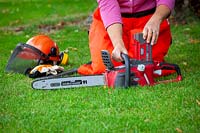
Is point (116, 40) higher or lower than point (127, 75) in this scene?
higher

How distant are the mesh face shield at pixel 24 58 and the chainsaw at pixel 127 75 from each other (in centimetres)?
107

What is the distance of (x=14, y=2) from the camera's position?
17.5 meters

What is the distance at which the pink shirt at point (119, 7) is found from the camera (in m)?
5.09

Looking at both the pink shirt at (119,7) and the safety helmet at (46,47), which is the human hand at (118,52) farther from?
the safety helmet at (46,47)

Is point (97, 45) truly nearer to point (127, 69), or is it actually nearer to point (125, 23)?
point (125, 23)

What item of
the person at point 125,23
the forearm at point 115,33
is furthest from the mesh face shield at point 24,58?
the forearm at point 115,33

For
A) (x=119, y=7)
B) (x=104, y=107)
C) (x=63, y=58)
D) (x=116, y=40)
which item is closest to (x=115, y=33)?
(x=116, y=40)

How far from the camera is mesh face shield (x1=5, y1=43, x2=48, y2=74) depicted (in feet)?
19.8

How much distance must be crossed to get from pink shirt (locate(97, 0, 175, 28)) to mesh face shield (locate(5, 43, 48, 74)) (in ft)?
3.68

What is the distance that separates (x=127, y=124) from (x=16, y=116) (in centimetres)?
87

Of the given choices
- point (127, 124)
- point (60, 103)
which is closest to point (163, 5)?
point (60, 103)

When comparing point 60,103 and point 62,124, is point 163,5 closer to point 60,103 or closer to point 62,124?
point 60,103

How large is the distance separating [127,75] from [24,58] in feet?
5.88

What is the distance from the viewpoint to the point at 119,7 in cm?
532
